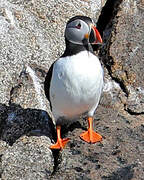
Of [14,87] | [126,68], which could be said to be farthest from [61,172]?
[126,68]

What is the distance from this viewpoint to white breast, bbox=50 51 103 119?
5.81 m

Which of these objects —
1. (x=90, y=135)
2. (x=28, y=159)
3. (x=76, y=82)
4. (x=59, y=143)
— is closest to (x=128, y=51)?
(x=90, y=135)

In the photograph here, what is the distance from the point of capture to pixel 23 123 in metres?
6.86

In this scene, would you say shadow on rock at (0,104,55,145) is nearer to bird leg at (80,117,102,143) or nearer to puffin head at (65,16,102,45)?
bird leg at (80,117,102,143)

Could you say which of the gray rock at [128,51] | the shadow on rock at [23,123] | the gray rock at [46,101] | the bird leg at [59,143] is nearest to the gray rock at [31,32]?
the gray rock at [46,101]

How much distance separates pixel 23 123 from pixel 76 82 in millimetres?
1367

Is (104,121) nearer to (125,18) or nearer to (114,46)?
(114,46)

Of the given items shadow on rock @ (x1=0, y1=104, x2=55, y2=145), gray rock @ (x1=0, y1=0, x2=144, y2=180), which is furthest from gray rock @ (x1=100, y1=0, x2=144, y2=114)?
shadow on rock @ (x1=0, y1=104, x2=55, y2=145)

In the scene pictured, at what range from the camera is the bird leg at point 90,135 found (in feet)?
20.3

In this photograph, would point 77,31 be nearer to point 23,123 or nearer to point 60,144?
point 60,144

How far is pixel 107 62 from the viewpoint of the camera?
788cm

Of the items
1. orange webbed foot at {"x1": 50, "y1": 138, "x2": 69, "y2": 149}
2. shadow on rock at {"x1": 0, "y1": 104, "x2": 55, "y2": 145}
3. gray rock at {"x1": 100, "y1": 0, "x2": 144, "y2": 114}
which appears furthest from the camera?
gray rock at {"x1": 100, "y1": 0, "x2": 144, "y2": 114}

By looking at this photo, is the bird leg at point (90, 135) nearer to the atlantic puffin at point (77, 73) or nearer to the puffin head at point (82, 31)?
the atlantic puffin at point (77, 73)

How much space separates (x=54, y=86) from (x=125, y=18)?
2.74 metres
